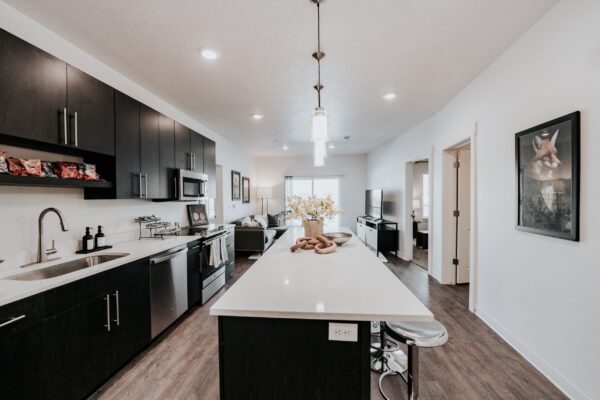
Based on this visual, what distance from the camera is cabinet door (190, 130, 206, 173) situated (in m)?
3.69

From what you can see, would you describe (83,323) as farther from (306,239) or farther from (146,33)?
(146,33)

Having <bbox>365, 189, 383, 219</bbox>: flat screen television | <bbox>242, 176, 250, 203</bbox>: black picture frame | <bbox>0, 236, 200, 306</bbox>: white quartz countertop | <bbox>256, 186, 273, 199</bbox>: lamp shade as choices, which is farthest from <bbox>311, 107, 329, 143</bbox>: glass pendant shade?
<bbox>256, 186, 273, 199</bbox>: lamp shade

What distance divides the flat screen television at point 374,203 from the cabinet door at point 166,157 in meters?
4.74

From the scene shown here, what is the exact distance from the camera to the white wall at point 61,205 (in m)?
1.78

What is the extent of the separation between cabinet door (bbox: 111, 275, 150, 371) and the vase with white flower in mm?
1480

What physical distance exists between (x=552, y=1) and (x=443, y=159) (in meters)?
2.23

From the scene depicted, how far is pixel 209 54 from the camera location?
234 centimetres

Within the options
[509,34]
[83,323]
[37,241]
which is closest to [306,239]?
[83,323]

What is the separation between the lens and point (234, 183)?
6.23 meters

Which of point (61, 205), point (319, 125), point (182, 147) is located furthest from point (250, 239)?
point (319, 125)

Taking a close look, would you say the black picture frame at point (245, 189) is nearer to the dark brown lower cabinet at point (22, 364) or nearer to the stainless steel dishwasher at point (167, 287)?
the stainless steel dishwasher at point (167, 287)

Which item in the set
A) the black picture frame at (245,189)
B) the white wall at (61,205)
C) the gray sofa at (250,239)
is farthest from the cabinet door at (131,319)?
the black picture frame at (245,189)

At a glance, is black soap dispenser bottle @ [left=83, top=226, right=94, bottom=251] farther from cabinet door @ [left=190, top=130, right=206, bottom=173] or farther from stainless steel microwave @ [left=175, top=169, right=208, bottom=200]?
cabinet door @ [left=190, top=130, right=206, bottom=173]

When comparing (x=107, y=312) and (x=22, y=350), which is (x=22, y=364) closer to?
(x=22, y=350)
